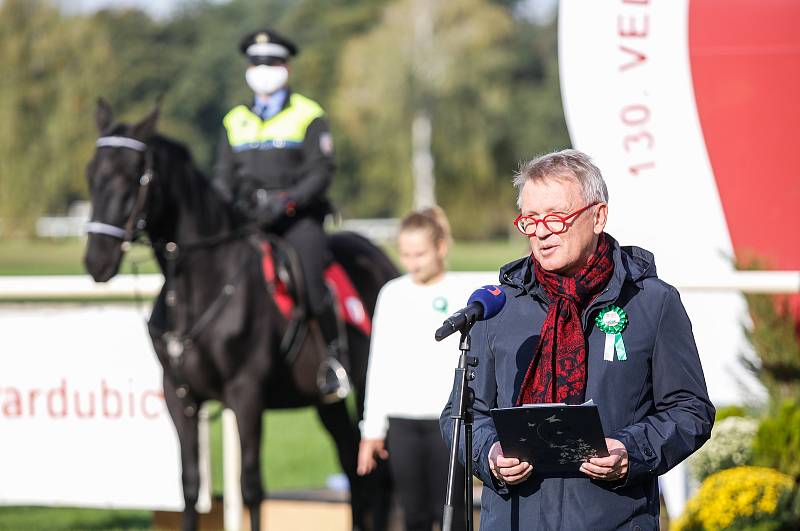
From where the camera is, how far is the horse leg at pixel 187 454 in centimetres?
680

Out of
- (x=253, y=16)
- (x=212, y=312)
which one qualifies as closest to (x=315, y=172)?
(x=212, y=312)

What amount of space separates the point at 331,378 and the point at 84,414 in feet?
5.54

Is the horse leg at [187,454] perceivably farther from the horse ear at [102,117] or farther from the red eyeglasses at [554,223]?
the red eyeglasses at [554,223]

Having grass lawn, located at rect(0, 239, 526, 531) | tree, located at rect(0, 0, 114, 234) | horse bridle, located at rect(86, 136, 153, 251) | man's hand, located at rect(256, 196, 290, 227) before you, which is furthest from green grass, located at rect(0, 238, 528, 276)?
horse bridle, located at rect(86, 136, 153, 251)

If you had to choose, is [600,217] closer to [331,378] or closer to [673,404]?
[673,404]

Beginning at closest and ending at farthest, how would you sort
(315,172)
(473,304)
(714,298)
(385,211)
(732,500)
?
(473,304) < (732,500) < (714,298) < (315,172) < (385,211)

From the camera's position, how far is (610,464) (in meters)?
2.84

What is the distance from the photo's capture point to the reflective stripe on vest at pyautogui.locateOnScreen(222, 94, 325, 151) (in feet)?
24.7

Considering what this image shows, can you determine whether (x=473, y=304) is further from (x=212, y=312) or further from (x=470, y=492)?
(x=212, y=312)

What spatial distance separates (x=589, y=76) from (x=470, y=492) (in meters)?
3.15

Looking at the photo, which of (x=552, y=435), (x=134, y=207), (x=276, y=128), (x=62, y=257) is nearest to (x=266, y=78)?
(x=276, y=128)

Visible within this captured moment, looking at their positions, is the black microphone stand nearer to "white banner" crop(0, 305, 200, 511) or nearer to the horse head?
the horse head

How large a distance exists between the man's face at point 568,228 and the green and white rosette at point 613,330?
142 millimetres

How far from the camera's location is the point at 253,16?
88.0 m
